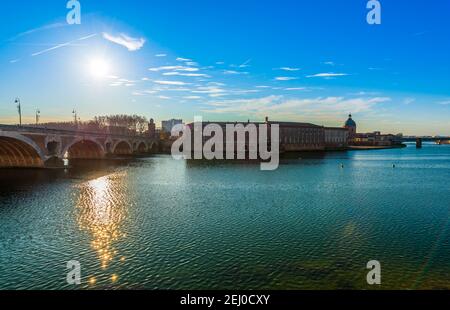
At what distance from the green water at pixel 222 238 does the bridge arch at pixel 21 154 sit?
55.8 ft

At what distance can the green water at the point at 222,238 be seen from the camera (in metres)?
17.1

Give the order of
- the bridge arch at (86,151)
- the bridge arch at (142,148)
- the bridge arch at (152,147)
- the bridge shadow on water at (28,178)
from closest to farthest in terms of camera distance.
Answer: the bridge shadow on water at (28,178) < the bridge arch at (86,151) < the bridge arch at (142,148) < the bridge arch at (152,147)

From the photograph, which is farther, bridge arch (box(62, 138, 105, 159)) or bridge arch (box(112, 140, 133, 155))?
bridge arch (box(112, 140, 133, 155))

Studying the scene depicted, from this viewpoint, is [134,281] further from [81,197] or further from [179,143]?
[179,143]

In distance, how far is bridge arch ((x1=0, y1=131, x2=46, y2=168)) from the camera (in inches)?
2264

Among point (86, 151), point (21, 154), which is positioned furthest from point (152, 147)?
point (21, 154)

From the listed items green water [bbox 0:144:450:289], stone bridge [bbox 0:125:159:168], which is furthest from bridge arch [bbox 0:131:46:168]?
green water [bbox 0:144:450:289]

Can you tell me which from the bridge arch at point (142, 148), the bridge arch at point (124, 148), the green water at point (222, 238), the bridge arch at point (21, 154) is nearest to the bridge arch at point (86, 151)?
the bridge arch at point (124, 148)

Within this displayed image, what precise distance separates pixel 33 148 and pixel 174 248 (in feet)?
161

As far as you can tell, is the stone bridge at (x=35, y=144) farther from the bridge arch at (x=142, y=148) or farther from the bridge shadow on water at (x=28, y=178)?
the bridge arch at (x=142, y=148)

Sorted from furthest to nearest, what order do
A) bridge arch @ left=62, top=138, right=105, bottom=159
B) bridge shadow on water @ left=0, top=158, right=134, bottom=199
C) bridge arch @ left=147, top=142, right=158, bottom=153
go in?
bridge arch @ left=147, top=142, right=158, bottom=153 → bridge arch @ left=62, top=138, right=105, bottom=159 → bridge shadow on water @ left=0, top=158, right=134, bottom=199

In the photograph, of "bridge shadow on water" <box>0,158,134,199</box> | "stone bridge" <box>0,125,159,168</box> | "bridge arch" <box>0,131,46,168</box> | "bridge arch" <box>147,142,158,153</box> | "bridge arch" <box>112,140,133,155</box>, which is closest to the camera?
"bridge shadow on water" <box>0,158,134,199</box>

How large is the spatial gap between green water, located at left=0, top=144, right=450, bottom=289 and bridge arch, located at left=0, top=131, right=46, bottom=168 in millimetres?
17016

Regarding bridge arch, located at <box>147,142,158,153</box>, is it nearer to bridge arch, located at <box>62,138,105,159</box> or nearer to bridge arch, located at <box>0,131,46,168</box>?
bridge arch, located at <box>62,138,105,159</box>
